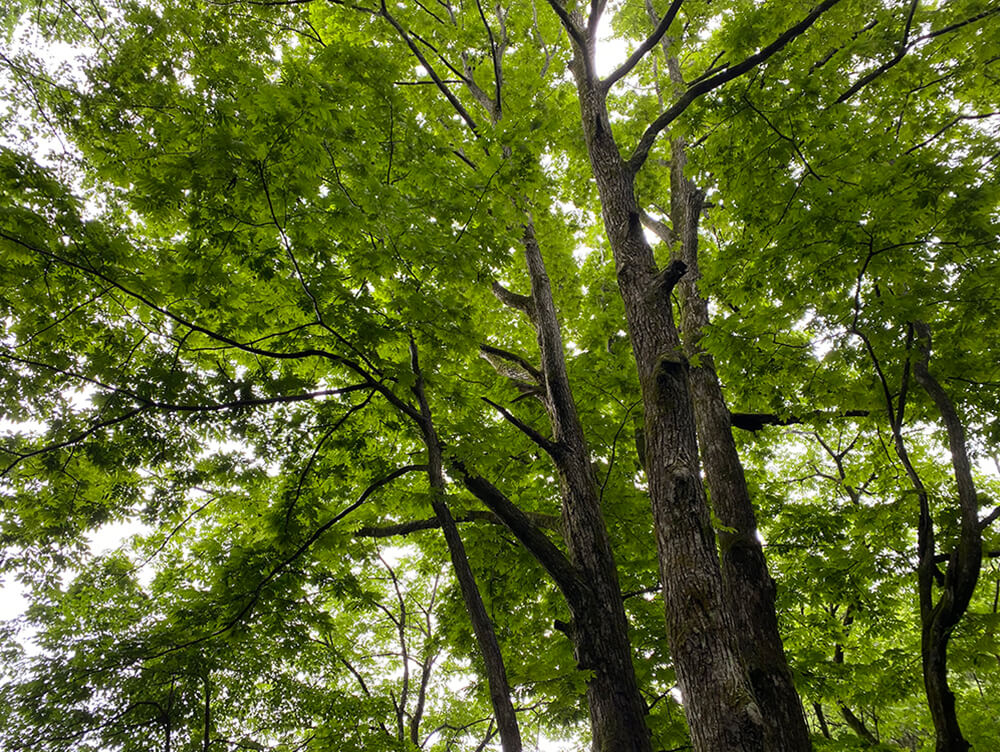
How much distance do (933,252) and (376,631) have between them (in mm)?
10751

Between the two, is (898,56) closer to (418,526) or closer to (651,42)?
(651,42)

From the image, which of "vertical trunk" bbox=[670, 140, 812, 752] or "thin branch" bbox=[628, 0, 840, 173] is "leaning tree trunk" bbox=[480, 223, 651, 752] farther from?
"thin branch" bbox=[628, 0, 840, 173]

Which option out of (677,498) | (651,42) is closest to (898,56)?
(651,42)

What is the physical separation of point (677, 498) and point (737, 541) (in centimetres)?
153

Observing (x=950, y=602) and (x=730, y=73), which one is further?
(x=730, y=73)

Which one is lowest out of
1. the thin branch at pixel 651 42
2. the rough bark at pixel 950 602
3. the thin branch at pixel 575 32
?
the rough bark at pixel 950 602

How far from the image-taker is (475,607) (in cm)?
339

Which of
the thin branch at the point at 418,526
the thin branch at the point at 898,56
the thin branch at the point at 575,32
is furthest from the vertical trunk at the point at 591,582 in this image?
the thin branch at the point at 898,56

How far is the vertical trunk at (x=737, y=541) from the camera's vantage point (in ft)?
13.1

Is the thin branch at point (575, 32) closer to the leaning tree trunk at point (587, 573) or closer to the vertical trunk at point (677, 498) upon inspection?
the vertical trunk at point (677, 498)

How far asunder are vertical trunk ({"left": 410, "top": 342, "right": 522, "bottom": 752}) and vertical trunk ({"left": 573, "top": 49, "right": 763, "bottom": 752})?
3.75 feet

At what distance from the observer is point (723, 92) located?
4.27 m

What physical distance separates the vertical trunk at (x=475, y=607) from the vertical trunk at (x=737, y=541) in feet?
4.96

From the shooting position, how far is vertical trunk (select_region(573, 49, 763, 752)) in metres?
3.02
